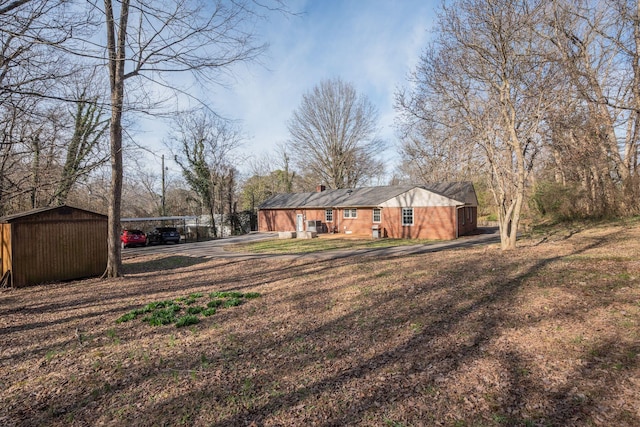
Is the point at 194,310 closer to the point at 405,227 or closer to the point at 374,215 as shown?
the point at 405,227

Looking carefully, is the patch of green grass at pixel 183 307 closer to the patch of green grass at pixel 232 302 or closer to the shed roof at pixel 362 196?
the patch of green grass at pixel 232 302

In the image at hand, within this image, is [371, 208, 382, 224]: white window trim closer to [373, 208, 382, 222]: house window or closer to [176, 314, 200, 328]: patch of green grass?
[373, 208, 382, 222]: house window

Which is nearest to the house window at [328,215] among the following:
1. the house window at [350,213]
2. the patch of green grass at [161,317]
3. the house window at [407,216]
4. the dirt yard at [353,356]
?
the house window at [350,213]

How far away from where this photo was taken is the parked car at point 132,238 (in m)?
25.0

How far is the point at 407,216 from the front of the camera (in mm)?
23984

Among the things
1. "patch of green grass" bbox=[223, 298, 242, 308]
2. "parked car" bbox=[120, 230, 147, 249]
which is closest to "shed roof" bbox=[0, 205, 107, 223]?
"patch of green grass" bbox=[223, 298, 242, 308]

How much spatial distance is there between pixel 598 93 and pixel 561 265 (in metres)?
12.3

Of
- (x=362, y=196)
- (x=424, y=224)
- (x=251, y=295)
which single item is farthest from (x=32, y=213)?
(x=362, y=196)

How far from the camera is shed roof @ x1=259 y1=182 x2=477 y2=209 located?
1032 inches

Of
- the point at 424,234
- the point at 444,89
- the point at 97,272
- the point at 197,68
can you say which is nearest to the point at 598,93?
the point at 444,89

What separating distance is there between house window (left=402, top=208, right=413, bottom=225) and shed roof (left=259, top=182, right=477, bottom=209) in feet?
4.49

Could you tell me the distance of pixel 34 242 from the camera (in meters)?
11.5

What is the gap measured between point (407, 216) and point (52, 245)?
19.4m

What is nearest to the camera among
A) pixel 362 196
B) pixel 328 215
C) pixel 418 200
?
pixel 418 200
